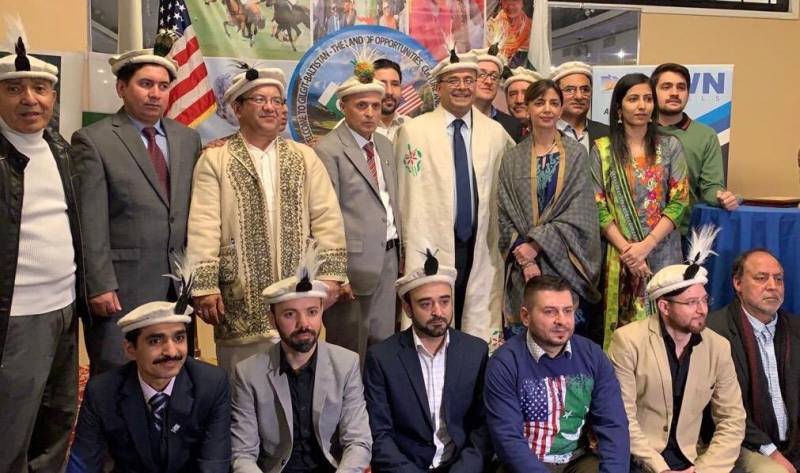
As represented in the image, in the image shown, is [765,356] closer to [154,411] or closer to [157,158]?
[154,411]

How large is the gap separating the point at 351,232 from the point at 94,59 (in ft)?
6.93

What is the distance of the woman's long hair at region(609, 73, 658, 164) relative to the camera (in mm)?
3639

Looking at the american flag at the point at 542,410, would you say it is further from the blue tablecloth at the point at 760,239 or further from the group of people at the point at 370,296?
the blue tablecloth at the point at 760,239

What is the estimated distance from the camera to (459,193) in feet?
12.1

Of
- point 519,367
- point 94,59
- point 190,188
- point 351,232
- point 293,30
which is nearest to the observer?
point 519,367

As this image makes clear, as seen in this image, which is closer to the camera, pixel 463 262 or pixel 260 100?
pixel 260 100

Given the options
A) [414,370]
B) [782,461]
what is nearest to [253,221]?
[414,370]

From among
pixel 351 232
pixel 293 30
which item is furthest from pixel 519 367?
pixel 293 30

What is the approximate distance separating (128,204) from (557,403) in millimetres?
1704

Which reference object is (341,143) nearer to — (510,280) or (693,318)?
(510,280)

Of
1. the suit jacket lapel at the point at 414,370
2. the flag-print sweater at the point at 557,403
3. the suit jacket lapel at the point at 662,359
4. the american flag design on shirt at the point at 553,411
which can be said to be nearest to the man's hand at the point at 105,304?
the suit jacket lapel at the point at 414,370

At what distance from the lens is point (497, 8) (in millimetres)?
5191

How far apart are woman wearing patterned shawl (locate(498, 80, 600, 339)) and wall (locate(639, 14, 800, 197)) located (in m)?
2.75

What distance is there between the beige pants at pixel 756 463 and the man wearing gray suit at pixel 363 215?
149cm
